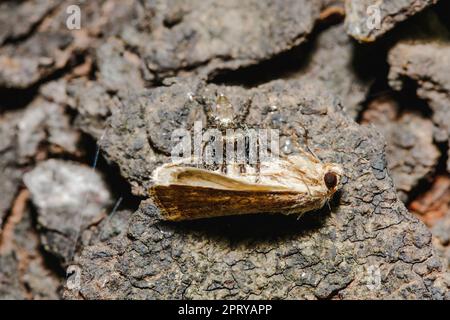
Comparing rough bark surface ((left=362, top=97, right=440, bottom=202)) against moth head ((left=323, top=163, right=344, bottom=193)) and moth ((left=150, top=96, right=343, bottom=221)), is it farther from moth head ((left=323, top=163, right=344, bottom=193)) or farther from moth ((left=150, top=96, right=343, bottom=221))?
moth ((left=150, top=96, right=343, bottom=221))

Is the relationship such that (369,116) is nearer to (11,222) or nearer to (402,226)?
(402,226)

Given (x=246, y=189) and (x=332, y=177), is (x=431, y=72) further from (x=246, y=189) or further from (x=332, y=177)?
(x=246, y=189)

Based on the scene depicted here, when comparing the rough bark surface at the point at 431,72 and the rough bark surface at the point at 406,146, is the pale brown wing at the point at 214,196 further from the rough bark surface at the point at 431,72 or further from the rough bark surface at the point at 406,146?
the rough bark surface at the point at 431,72

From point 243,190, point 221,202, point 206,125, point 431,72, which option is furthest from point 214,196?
point 431,72

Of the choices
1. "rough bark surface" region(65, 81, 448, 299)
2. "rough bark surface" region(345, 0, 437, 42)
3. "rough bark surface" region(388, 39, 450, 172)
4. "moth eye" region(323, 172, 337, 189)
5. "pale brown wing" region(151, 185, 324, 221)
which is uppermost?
"rough bark surface" region(345, 0, 437, 42)

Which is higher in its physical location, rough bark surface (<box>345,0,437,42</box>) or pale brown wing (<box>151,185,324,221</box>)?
rough bark surface (<box>345,0,437,42</box>)

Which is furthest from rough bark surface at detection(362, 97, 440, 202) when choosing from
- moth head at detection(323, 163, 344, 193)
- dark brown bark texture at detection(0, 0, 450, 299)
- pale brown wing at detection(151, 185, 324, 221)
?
pale brown wing at detection(151, 185, 324, 221)

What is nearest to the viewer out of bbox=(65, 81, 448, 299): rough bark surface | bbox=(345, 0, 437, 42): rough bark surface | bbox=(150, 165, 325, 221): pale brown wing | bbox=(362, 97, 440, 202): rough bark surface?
bbox=(150, 165, 325, 221): pale brown wing
